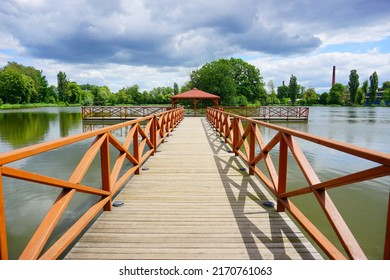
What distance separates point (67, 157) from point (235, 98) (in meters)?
32.0

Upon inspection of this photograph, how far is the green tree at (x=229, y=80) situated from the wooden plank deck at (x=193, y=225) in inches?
1371

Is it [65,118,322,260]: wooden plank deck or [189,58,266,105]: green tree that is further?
[189,58,266,105]: green tree

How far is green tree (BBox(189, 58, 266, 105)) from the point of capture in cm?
3822

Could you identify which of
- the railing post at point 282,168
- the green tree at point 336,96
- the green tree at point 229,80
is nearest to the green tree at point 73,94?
the green tree at point 229,80

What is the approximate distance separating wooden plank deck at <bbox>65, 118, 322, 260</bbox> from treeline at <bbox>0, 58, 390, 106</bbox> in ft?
115

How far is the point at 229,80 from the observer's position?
38438mm

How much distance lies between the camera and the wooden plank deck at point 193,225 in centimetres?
217

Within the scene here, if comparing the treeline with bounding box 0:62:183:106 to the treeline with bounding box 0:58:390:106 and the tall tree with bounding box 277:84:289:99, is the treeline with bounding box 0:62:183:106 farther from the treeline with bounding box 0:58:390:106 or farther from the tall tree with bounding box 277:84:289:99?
the tall tree with bounding box 277:84:289:99

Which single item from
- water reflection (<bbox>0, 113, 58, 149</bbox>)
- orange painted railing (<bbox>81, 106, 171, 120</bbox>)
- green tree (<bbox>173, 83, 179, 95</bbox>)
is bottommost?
water reflection (<bbox>0, 113, 58, 149</bbox>)

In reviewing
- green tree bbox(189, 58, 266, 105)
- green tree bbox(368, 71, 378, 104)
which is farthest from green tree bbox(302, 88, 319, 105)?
green tree bbox(189, 58, 266, 105)

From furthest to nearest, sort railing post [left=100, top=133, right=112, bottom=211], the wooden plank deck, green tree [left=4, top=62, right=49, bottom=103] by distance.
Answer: green tree [left=4, top=62, right=49, bottom=103] → railing post [left=100, top=133, right=112, bottom=211] → the wooden plank deck

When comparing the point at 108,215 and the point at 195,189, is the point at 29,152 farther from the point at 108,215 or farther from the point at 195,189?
the point at 195,189

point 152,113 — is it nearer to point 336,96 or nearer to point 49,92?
point 49,92

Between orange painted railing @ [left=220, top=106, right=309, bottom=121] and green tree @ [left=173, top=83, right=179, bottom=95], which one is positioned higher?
green tree @ [left=173, top=83, right=179, bottom=95]
